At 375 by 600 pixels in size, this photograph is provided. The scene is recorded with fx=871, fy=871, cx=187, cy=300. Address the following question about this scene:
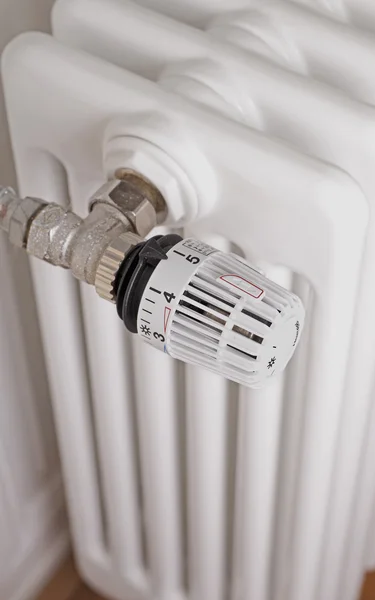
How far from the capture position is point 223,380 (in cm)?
56

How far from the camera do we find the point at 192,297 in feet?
1.27

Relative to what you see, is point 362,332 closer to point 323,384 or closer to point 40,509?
point 323,384

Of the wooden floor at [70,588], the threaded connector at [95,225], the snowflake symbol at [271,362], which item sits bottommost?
the wooden floor at [70,588]

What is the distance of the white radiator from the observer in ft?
1.41

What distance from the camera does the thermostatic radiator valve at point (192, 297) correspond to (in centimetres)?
38

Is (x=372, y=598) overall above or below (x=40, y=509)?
below

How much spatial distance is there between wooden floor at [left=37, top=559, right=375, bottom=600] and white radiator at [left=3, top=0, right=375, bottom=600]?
11.0 inches

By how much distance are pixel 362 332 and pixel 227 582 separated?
1.13 feet

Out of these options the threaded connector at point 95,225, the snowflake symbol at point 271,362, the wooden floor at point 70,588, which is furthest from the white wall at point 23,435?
the snowflake symbol at point 271,362

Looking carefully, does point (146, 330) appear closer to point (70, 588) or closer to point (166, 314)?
point (166, 314)

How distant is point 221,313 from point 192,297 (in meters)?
0.02

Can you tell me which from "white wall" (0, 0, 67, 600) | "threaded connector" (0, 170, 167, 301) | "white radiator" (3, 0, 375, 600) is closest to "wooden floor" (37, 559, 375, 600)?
"white wall" (0, 0, 67, 600)

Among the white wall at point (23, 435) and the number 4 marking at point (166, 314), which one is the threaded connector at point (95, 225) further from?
the white wall at point (23, 435)

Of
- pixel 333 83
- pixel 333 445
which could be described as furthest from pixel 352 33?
pixel 333 445
